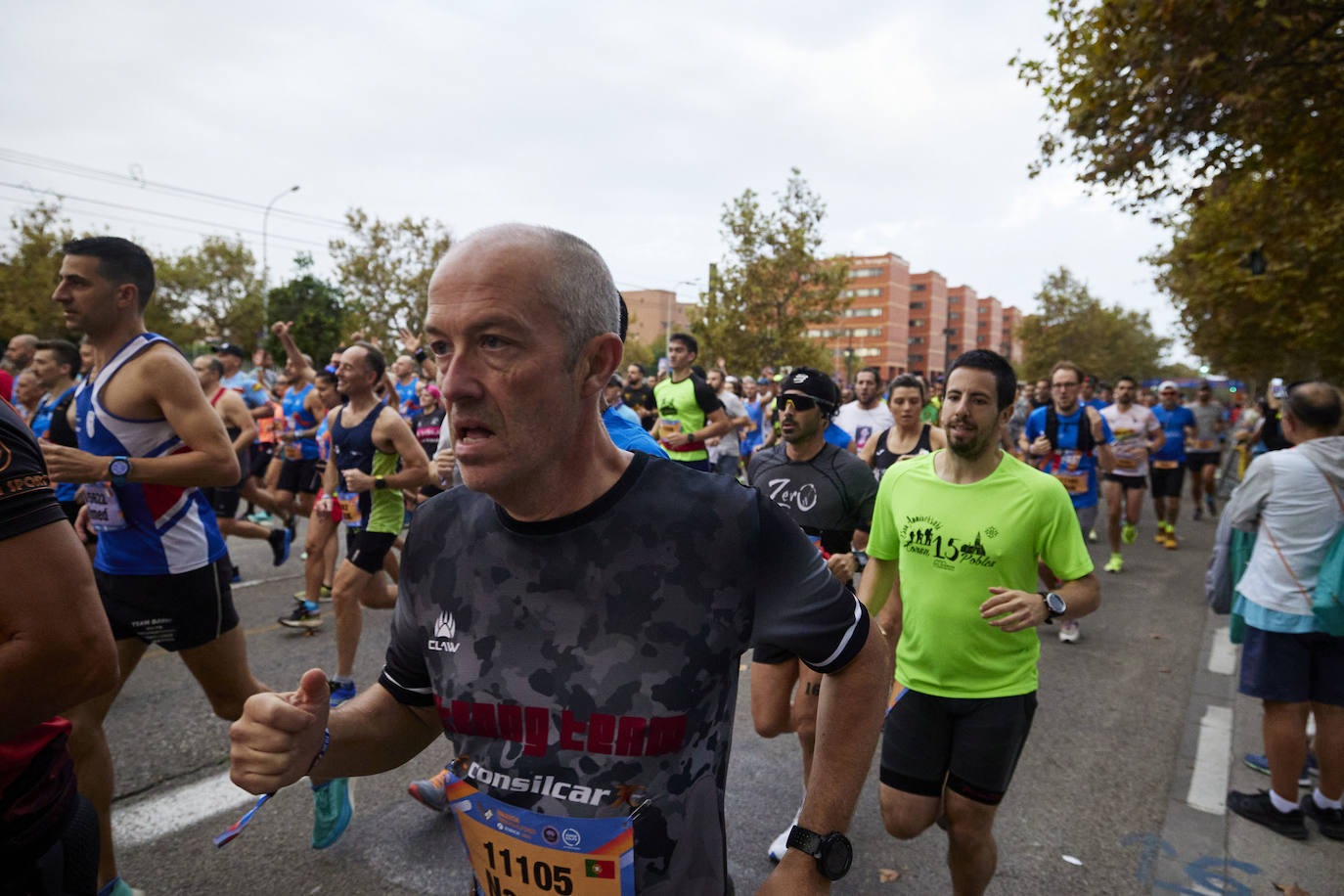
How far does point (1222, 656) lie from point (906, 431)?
10.2 ft

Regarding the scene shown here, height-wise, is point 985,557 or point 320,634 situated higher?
point 985,557

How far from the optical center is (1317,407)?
388 centimetres

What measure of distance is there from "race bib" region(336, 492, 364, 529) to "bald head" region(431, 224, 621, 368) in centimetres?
454

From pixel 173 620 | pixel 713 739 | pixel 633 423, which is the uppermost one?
pixel 633 423

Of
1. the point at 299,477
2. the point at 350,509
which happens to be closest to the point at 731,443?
the point at 299,477

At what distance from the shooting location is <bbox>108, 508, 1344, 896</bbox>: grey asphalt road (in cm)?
327

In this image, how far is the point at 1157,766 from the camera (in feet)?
14.6

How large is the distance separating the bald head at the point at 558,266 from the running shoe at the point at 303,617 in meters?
5.74

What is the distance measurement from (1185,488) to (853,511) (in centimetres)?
2003

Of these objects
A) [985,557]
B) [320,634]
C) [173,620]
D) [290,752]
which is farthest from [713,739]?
[320,634]

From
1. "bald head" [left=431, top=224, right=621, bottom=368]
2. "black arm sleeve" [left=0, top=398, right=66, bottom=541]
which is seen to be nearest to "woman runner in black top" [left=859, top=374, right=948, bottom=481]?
"bald head" [left=431, top=224, right=621, bottom=368]

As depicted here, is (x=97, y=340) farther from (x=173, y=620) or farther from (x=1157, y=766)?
(x=1157, y=766)

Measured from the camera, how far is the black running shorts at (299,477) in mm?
9266

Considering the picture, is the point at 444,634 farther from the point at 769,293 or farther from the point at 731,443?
the point at 769,293
